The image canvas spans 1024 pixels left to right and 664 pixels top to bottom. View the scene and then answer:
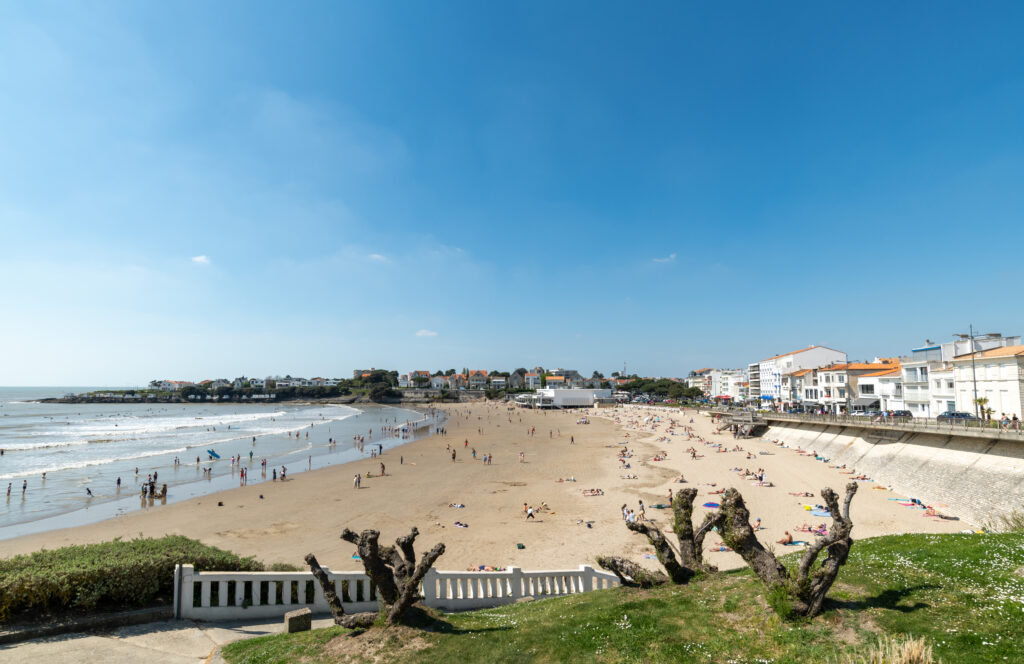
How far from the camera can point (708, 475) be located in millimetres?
35375

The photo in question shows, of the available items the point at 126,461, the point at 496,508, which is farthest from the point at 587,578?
the point at 126,461

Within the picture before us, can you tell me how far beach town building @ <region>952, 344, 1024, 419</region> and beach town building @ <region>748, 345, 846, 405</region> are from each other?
4135 cm

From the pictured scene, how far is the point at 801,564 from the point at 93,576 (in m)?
11.1

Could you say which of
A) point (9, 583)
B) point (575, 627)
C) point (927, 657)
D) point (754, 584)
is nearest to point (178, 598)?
point (9, 583)

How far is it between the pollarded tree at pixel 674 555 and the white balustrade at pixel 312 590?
3.27 meters

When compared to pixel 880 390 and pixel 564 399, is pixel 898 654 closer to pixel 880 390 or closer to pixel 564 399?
pixel 880 390

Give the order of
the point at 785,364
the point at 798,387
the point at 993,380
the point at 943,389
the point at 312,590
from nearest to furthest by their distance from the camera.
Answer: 1. the point at 312,590
2. the point at 993,380
3. the point at 943,389
4. the point at 798,387
5. the point at 785,364

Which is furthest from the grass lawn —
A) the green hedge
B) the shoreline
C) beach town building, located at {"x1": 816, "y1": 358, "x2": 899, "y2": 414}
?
beach town building, located at {"x1": 816, "y1": 358, "x2": 899, "y2": 414}

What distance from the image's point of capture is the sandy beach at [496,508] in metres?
19.6

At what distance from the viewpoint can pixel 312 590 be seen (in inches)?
379

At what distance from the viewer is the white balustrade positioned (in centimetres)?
876

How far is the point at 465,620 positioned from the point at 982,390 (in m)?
45.1

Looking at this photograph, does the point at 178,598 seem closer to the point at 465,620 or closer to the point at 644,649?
the point at 465,620

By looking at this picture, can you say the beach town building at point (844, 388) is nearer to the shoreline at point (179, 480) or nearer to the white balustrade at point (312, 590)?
the shoreline at point (179, 480)
